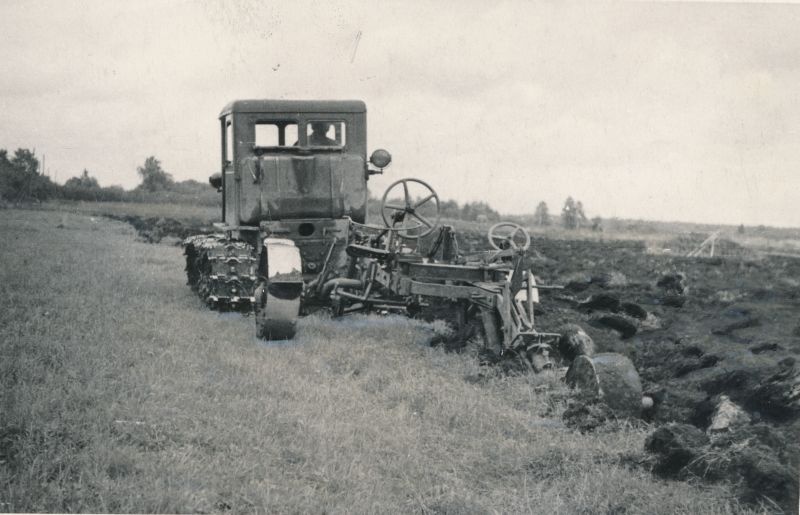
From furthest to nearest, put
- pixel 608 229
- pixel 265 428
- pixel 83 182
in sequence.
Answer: pixel 608 229
pixel 83 182
pixel 265 428

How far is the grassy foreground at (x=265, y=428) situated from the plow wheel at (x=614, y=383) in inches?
8.1

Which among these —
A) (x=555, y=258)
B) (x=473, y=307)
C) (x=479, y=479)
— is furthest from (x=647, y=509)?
(x=555, y=258)

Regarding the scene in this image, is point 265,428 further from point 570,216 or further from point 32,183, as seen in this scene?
point 570,216

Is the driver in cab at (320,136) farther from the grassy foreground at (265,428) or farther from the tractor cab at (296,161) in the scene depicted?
the grassy foreground at (265,428)

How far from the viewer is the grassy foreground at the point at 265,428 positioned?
3.92 meters

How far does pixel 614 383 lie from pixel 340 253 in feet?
16.0

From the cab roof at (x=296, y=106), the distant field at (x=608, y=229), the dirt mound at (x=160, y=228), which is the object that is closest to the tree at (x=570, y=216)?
the distant field at (x=608, y=229)

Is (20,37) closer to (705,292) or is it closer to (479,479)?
(479,479)

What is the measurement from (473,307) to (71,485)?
5.36 metres

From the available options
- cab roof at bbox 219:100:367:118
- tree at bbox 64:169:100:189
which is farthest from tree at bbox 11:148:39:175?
cab roof at bbox 219:100:367:118

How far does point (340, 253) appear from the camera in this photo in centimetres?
966

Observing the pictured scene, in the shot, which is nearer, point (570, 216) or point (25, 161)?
point (25, 161)

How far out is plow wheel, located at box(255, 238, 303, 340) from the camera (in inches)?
292

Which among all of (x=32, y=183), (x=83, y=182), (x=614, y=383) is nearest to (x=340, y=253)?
(x=83, y=182)
